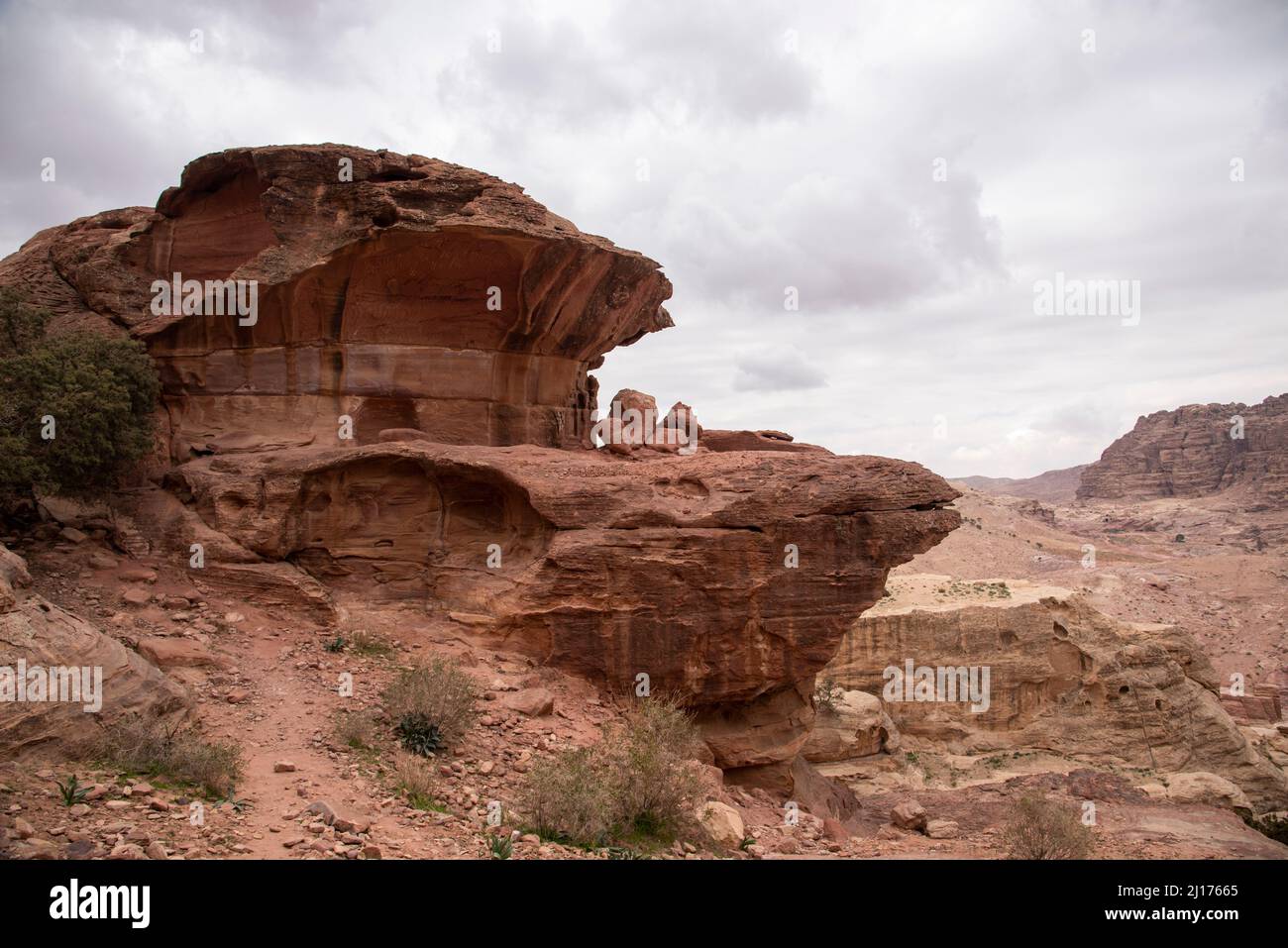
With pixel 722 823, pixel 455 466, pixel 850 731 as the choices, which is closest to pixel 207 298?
pixel 455 466

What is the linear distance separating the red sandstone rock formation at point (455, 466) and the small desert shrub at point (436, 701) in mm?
2242

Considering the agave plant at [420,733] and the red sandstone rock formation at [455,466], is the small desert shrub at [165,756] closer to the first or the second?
the agave plant at [420,733]

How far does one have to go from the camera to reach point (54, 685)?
862 centimetres

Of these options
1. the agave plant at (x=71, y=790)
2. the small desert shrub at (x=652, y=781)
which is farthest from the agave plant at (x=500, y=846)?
the agave plant at (x=71, y=790)

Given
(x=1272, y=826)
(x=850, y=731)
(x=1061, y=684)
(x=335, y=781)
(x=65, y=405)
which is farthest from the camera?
(x=1061, y=684)

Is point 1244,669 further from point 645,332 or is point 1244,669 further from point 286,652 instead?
point 286,652

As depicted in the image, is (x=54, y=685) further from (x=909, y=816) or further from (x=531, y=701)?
(x=909, y=816)

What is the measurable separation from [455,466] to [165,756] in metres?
5.99

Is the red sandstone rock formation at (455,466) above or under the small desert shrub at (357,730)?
above

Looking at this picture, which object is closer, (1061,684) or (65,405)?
(65,405)

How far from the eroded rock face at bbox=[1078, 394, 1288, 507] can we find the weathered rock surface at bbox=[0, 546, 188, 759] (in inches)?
3408

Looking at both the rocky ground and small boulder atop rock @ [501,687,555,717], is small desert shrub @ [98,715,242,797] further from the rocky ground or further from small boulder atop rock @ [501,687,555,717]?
small boulder atop rock @ [501,687,555,717]

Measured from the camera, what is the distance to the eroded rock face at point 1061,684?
21.9 meters

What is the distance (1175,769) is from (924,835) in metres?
10.3
